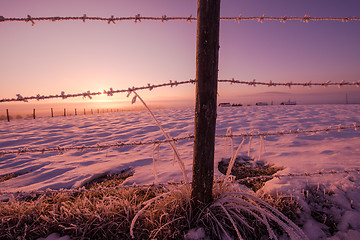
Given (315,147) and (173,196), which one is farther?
(315,147)

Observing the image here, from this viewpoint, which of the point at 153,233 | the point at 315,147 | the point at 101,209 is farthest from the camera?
the point at 315,147

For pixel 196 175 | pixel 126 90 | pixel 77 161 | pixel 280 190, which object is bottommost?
pixel 77 161

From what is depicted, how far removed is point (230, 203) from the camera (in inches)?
53.6

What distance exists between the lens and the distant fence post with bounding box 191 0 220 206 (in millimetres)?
1129

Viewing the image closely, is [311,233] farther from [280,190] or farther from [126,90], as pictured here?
[126,90]

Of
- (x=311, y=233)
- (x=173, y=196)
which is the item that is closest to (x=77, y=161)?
(x=173, y=196)

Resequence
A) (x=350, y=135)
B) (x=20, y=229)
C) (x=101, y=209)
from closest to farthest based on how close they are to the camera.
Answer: (x=20, y=229), (x=101, y=209), (x=350, y=135)

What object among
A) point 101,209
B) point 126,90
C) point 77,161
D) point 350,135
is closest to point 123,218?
point 101,209

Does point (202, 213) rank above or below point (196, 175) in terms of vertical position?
below

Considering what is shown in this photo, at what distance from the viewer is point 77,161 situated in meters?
3.21

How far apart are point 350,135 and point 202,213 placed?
4574 mm

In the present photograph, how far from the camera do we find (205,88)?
3.86 feet

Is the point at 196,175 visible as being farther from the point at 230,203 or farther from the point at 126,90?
the point at 126,90

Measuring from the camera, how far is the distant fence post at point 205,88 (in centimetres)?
113
